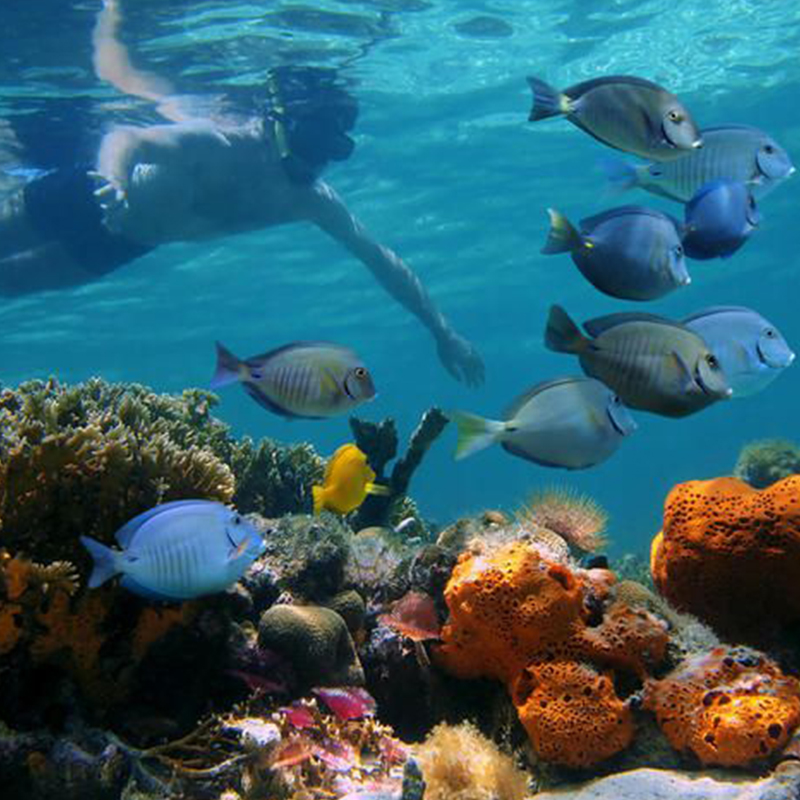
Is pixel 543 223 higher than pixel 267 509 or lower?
lower

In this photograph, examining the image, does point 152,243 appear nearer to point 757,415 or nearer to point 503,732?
point 503,732

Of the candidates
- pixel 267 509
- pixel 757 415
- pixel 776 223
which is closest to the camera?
pixel 267 509

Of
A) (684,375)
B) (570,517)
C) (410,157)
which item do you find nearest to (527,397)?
(684,375)

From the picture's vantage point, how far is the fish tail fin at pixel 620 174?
3.49 m

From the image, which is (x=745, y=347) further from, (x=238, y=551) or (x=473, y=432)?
(x=238, y=551)

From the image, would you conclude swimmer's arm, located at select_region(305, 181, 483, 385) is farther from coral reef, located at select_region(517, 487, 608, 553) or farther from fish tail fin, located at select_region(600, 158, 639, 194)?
fish tail fin, located at select_region(600, 158, 639, 194)

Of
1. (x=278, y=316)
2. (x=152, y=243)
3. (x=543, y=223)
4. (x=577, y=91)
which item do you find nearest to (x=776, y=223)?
(x=543, y=223)

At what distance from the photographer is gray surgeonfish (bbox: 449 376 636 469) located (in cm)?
293

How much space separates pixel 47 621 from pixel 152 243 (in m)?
12.3

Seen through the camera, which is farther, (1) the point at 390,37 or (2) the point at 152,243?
(1) the point at 390,37

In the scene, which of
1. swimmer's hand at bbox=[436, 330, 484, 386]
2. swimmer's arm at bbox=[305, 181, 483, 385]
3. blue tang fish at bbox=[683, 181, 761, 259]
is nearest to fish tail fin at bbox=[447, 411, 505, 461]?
blue tang fish at bbox=[683, 181, 761, 259]

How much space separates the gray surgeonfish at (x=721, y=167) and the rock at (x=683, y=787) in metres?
2.58

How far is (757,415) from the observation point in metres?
103

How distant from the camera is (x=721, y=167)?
3.43m
